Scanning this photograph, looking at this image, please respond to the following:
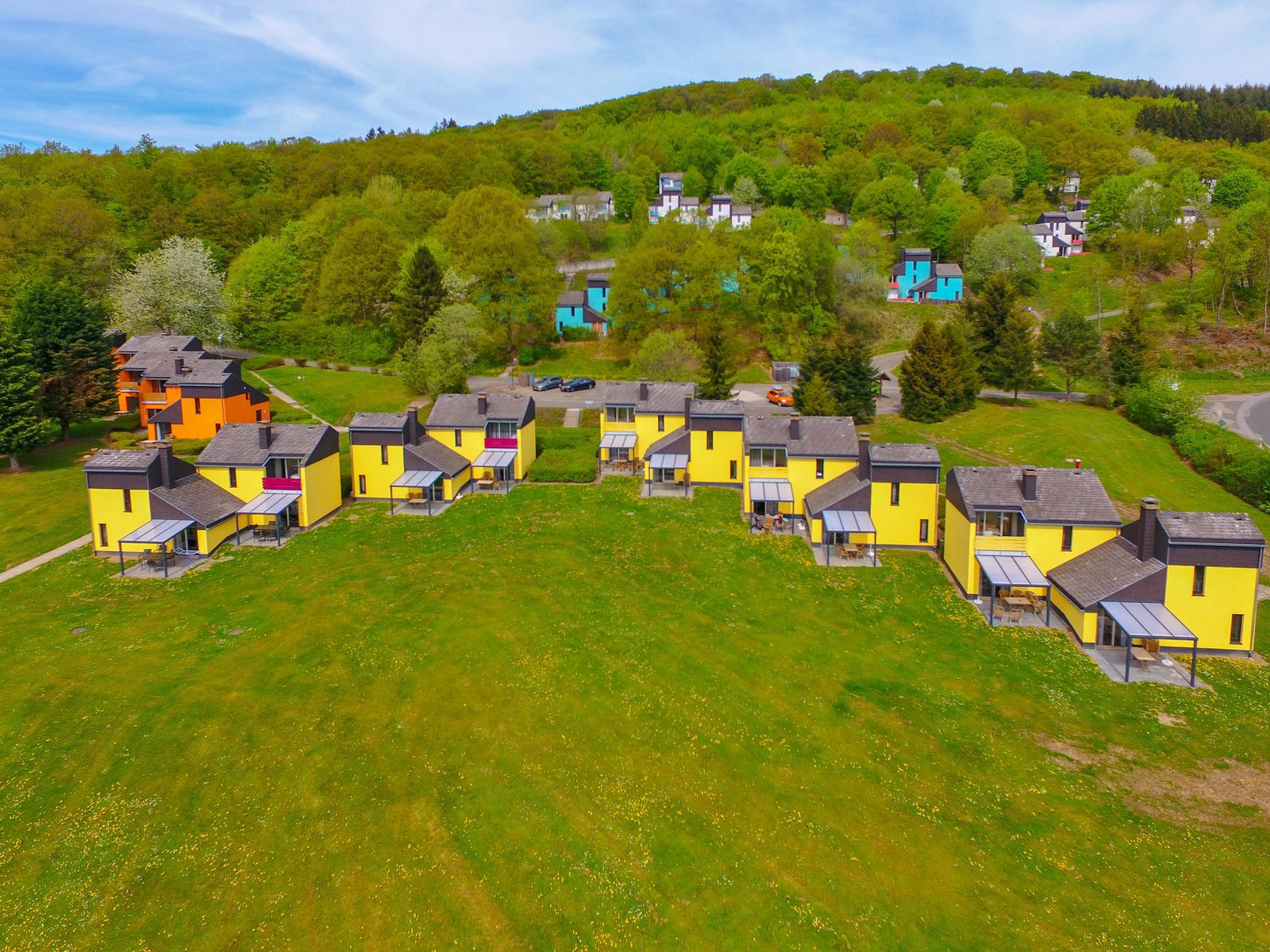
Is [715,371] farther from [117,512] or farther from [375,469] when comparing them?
[117,512]

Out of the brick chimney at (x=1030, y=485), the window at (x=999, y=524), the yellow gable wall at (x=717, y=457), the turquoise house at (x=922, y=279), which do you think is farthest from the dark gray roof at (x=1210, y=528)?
the turquoise house at (x=922, y=279)

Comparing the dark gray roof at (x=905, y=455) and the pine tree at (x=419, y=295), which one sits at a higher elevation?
the pine tree at (x=419, y=295)

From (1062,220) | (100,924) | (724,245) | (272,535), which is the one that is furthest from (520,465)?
(1062,220)

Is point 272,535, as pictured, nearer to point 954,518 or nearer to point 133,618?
point 133,618

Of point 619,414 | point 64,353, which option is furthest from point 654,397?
point 64,353

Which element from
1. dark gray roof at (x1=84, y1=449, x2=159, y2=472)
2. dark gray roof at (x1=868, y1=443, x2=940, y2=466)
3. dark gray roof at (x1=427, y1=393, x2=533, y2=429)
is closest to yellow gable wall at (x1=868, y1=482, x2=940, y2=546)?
dark gray roof at (x1=868, y1=443, x2=940, y2=466)

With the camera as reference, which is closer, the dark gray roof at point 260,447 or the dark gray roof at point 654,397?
the dark gray roof at point 260,447

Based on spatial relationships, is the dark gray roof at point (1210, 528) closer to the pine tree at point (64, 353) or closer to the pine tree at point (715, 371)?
the pine tree at point (715, 371)
